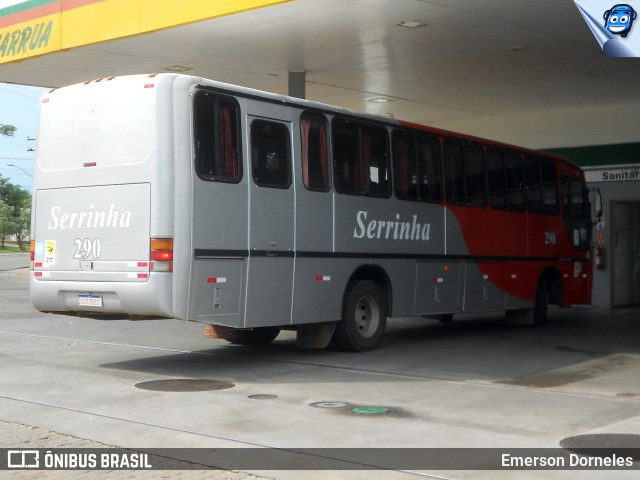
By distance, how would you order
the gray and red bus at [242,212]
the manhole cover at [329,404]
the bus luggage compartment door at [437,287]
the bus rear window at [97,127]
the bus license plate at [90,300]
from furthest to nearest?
the bus luggage compartment door at [437,287] < the bus license plate at [90,300] < the bus rear window at [97,127] < the gray and red bus at [242,212] < the manhole cover at [329,404]

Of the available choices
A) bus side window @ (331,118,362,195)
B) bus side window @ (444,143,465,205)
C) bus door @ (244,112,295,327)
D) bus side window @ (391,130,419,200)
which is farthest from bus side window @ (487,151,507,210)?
bus door @ (244,112,295,327)

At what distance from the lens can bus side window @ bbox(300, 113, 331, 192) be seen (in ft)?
42.0

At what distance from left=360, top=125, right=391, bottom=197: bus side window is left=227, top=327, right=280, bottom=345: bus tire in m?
2.55

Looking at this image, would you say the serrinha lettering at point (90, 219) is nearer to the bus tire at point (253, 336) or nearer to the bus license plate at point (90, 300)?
the bus license plate at point (90, 300)

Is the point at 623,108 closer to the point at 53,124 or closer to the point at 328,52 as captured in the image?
the point at 328,52

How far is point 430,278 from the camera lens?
49.6 feet

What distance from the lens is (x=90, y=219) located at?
11.6 meters

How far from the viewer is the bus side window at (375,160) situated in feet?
45.6

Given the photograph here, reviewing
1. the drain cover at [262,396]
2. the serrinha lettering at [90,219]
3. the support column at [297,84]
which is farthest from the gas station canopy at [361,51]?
the drain cover at [262,396]

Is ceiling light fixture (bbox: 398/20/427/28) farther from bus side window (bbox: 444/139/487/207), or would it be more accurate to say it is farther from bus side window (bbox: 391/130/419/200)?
bus side window (bbox: 444/139/487/207)

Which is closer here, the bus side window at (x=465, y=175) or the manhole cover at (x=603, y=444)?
the manhole cover at (x=603, y=444)

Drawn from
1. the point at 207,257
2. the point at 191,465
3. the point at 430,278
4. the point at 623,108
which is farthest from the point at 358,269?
the point at 623,108

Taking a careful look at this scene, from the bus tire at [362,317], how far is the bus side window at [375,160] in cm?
136

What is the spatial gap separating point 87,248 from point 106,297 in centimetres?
66
